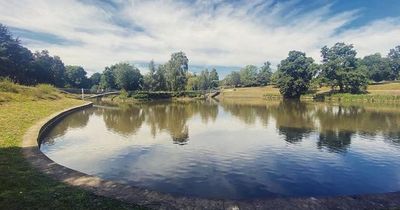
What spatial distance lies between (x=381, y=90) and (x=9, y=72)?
91936 millimetres

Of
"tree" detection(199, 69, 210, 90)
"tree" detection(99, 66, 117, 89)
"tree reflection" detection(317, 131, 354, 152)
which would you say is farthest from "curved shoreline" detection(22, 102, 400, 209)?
"tree" detection(99, 66, 117, 89)

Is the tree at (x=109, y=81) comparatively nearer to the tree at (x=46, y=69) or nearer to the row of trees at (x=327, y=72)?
the tree at (x=46, y=69)

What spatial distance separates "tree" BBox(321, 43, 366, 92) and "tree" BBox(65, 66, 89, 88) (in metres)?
95.0

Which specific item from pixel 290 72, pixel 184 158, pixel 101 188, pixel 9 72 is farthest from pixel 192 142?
pixel 290 72

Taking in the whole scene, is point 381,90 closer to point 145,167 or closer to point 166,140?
point 166,140

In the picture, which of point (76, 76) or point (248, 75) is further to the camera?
point (248, 75)

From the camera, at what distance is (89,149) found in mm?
16031

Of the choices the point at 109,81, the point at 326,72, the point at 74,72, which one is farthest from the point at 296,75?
the point at 74,72

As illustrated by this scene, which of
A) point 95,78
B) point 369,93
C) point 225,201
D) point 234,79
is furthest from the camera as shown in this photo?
point 95,78

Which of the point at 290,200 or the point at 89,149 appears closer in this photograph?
the point at 290,200

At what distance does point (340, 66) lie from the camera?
76.6m

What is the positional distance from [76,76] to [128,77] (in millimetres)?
50771

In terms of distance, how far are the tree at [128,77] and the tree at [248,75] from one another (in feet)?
188

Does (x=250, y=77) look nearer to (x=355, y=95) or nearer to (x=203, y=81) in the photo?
(x=203, y=81)
